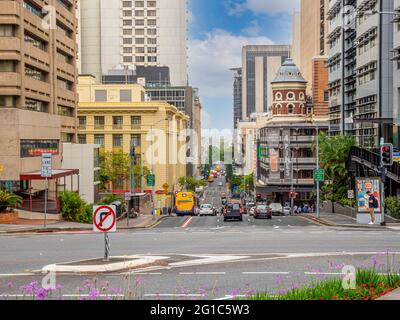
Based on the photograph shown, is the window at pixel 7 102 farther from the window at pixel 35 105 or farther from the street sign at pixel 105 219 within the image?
the street sign at pixel 105 219

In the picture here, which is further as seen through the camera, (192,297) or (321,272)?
(321,272)

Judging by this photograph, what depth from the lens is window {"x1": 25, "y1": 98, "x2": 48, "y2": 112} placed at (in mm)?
53125

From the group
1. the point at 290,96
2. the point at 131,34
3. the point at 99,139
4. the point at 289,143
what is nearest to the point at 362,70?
the point at 99,139

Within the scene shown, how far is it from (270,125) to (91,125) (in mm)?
34896

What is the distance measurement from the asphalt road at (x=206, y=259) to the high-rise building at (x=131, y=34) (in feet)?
447

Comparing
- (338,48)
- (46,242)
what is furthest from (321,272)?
(338,48)

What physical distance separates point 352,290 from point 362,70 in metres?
65.7

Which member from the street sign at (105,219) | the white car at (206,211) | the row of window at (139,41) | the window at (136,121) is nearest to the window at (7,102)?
the white car at (206,211)

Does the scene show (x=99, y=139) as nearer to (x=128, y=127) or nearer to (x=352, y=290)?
(x=128, y=127)

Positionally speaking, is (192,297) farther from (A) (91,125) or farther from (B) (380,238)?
(A) (91,125)

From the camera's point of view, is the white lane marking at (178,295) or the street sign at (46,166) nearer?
the white lane marking at (178,295)

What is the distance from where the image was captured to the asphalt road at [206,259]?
1559cm

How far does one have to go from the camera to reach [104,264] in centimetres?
1850

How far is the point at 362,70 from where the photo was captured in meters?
75.2
